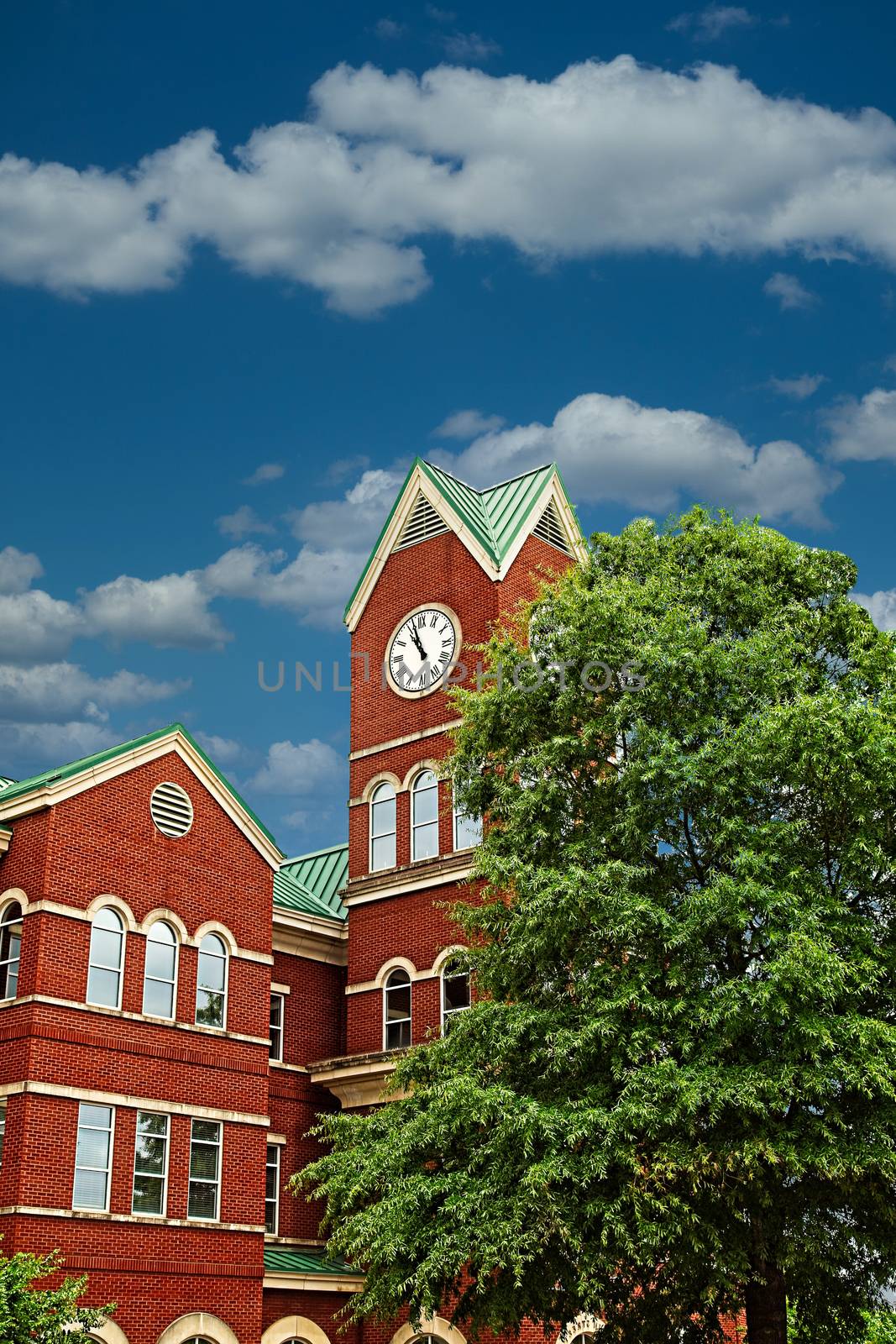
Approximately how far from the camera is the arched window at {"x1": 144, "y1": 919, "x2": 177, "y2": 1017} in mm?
29688

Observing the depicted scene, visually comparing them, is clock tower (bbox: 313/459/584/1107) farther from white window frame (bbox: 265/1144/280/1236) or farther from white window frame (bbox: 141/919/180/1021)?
white window frame (bbox: 141/919/180/1021)

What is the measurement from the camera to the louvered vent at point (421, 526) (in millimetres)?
36562

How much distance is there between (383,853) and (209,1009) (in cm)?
631

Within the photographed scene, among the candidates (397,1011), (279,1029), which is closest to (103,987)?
(279,1029)

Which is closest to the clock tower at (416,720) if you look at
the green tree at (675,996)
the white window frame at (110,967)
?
the white window frame at (110,967)

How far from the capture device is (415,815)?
1371 inches

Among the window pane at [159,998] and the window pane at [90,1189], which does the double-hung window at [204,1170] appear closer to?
the window pane at [90,1189]

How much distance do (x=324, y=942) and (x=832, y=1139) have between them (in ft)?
63.0

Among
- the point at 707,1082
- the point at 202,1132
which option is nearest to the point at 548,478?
the point at 202,1132

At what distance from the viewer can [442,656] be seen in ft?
115

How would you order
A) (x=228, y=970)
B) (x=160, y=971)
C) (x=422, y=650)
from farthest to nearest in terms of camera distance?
(x=422, y=650)
(x=228, y=970)
(x=160, y=971)

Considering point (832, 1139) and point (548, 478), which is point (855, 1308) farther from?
point (548, 478)

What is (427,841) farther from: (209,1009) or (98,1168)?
(98,1168)

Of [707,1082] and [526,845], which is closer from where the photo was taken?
[707,1082]
